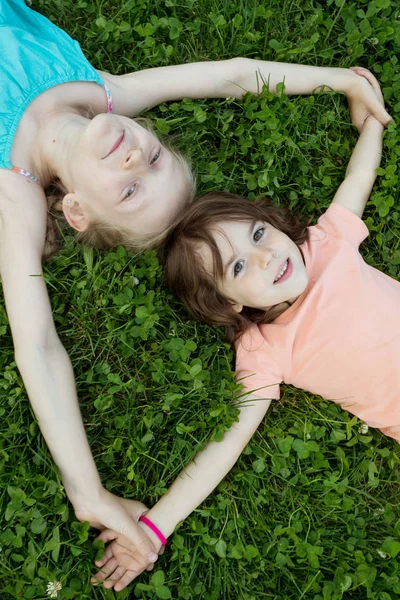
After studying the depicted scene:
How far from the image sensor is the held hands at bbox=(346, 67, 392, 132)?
12.9ft

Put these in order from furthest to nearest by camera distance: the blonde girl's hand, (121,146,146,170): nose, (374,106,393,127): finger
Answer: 1. the blonde girl's hand
2. (374,106,393,127): finger
3. (121,146,146,170): nose

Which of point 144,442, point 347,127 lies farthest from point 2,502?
point 347,127

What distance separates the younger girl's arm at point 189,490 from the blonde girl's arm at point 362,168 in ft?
4.24

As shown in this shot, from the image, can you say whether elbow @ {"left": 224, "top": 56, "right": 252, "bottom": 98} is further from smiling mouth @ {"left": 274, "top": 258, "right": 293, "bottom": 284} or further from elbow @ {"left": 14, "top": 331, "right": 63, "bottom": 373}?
elbow @ {"left": 14, "top": 331, "right": 63, "bottom": 373}

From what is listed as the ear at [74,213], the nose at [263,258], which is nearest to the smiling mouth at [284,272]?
the nose at [263,258]

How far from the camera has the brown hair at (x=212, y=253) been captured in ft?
11.0

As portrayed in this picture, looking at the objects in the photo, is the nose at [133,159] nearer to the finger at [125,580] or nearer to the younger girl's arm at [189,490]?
the younger girl's arm at [189,490]

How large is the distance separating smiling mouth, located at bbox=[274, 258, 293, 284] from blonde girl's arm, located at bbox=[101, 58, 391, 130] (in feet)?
4.14

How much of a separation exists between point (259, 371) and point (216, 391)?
0.86 ft

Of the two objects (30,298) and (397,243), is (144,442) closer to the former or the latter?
(30,298)

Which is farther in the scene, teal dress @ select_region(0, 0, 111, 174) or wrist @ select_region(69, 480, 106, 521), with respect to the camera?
teal dress @ select_region(0, 0, 111, 174)

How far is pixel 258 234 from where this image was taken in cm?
339

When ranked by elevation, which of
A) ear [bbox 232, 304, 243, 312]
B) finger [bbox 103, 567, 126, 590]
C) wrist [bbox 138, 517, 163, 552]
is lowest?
finger [bbox 103, 567, 126, 590]

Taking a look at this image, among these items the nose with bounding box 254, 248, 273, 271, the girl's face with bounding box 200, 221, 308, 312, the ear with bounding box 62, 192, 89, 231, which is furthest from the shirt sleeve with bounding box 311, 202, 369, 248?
the ear with bounding box 62, 192, 89, 231
